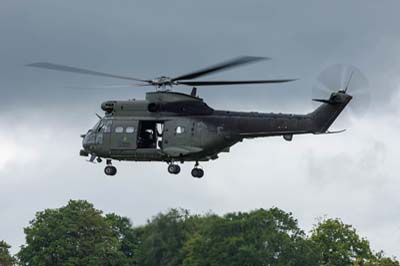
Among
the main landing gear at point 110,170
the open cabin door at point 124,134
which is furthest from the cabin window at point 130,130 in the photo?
the main landing gear at point 110,170

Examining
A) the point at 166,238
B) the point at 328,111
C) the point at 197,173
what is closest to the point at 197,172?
the point at 197,173

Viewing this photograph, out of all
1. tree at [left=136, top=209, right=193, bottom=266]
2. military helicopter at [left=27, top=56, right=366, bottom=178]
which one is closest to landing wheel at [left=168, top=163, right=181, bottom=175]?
military helicopter at [left=27, top=56, right=366, bottom=178]

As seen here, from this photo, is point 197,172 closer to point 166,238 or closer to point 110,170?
point 110,170

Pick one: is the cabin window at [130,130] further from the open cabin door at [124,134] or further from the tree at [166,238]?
the tree at [166,238]

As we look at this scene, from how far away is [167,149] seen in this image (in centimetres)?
13375

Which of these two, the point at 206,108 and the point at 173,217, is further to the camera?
the point at 173,217

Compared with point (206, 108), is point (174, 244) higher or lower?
higher

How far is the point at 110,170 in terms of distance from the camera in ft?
451

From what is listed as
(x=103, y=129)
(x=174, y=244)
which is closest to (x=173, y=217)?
Answer: (x=174, y=244)

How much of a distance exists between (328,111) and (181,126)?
9.67m

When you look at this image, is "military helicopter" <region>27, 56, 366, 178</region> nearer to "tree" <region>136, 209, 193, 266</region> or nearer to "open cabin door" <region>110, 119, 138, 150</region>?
"open cabin door" <region>110, 119, 138, 150</region>

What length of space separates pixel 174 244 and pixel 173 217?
2824 mm

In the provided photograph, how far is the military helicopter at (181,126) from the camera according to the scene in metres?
132

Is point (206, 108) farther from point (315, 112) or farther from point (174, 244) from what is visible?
point (174, 244)
